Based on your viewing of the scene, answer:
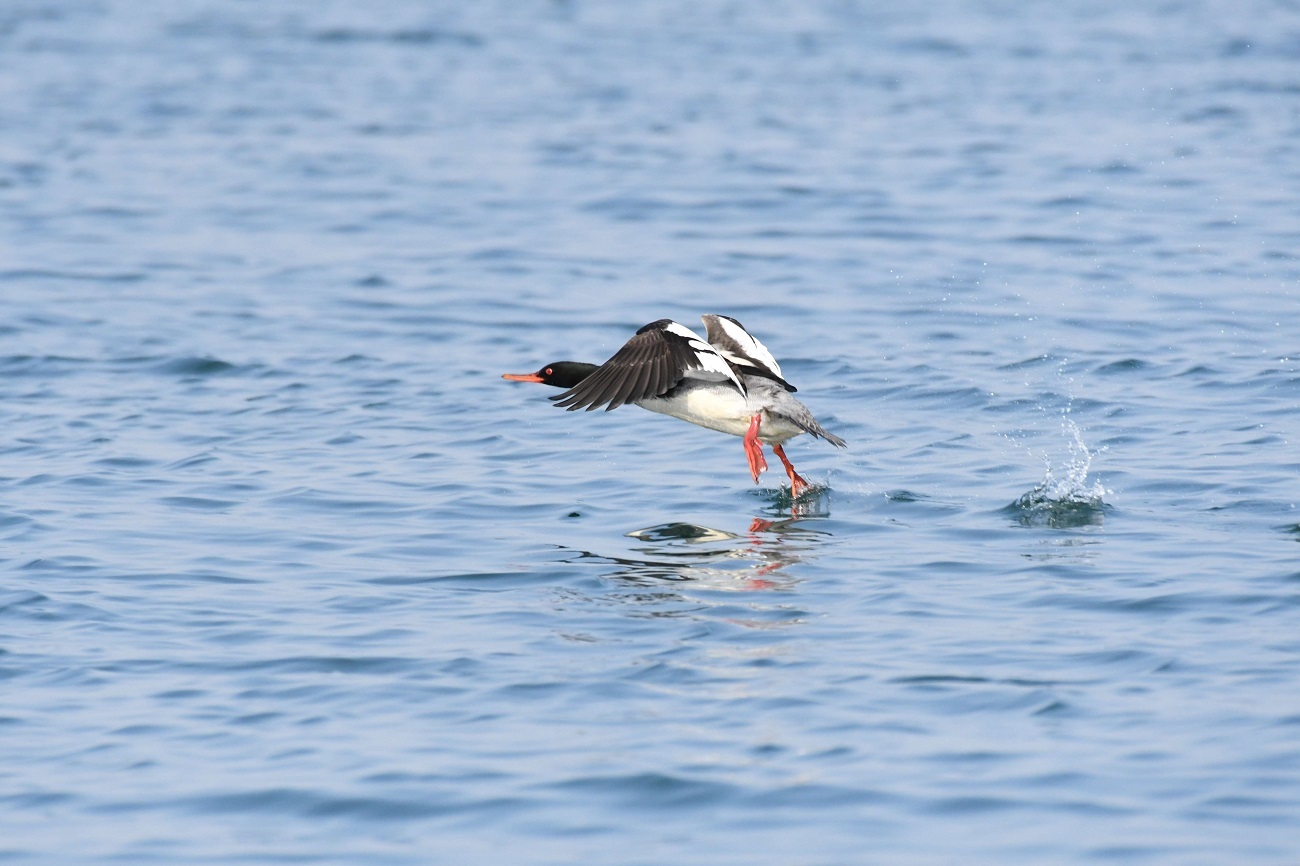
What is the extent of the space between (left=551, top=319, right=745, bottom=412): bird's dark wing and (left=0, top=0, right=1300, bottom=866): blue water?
→ 0.77m

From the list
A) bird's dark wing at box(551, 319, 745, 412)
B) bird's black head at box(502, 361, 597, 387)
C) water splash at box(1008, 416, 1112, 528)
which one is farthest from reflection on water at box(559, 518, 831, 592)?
bird's black head at box(502, 361, 597, 387)

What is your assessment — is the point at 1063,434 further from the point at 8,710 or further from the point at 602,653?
the point at 8,710

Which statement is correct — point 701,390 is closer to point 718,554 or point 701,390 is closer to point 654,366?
point 654,366

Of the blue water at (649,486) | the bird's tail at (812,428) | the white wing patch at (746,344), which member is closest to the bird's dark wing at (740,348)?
the white wing patch at (746,344)

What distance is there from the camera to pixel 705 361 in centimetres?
1013

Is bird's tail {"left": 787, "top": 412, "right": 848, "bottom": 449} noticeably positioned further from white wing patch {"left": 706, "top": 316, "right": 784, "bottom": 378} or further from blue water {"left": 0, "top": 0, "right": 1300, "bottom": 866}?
white wing patch {"left": 706, "top": 316, "right": 784, "bottom": 378}

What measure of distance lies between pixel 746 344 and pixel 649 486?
1189 millimetres

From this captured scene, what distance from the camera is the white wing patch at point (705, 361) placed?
1013cm

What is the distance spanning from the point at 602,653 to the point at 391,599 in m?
1.36

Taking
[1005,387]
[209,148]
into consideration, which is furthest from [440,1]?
[1005,387]

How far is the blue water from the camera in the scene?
242 inches

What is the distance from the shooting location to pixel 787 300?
16125 millimetres

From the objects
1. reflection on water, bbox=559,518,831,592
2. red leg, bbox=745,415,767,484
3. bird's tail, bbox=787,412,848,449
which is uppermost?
bird's tail, bbox=787,412,848,449

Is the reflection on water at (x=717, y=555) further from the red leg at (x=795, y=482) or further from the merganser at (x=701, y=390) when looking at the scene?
the merganser at (x=701, y=390)
